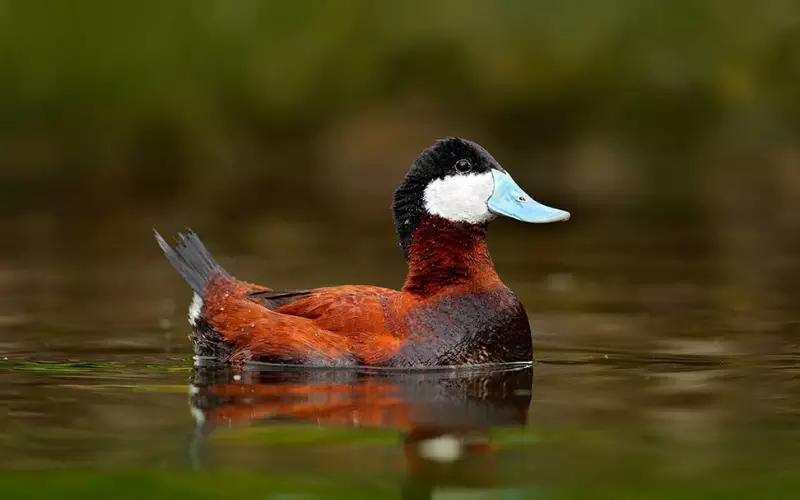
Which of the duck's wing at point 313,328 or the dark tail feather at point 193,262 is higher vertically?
the dark tail feather at point 193,262

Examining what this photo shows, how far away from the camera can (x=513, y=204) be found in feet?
24.8

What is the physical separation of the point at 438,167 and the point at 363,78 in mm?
20360

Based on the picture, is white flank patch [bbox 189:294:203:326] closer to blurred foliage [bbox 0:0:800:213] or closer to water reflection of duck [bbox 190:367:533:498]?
water reflection of duck [bbox 190:367:533:498]

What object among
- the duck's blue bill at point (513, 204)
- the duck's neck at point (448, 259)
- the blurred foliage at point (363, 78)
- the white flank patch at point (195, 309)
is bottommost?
the white flank patch at point (195, 309)

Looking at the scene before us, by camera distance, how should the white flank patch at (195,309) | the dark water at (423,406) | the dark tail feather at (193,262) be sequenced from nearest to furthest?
the dark water at (423,406) → the white flank patch at (195,309) → the dark tail feather at (193,262)

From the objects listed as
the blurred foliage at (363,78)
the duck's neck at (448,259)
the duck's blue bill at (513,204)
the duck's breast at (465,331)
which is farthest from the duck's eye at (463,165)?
the blurred foliage at (363,78)

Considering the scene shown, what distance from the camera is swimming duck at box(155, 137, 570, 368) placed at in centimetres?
726

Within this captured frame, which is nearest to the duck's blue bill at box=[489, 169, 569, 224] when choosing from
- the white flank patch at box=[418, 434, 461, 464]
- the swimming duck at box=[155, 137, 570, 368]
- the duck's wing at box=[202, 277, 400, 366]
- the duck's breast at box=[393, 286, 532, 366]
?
the swimming duck at box=[155, 137, 570, 368]

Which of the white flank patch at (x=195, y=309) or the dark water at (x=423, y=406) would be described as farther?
the white flank patch at (x=195, y=309)

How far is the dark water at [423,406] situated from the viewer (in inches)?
191

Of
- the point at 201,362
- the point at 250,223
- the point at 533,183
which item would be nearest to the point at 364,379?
the point at 201,362

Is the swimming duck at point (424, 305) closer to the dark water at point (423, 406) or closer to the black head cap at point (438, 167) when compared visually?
the black head cap at point (438, 167)

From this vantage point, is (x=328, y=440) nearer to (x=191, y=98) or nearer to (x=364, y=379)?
(x=364, y=379)

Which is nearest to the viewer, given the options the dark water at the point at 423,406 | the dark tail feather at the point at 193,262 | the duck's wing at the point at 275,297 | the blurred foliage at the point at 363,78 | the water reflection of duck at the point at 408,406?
the dark water at the point at 423,406
